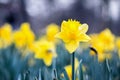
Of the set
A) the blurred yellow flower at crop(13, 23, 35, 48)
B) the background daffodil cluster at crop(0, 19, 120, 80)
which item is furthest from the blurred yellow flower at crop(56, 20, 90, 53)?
the blurred yellow flower at crop(13, 23, 35, 48)

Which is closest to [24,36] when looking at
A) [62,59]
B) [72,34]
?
[62,59]

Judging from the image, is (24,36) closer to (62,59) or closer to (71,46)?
(62,59)

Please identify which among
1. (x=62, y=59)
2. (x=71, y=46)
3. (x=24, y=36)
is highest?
(x=24, y=36)

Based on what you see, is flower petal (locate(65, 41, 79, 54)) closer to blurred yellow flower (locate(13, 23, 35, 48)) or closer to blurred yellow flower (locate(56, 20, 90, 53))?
blurred yellow flower (locate(56, 20, 90, 53))

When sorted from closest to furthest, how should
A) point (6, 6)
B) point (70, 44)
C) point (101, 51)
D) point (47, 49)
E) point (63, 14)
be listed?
point (70, 44), point (47, 49), point (101, 51), point (6, 6), point (63, 14)

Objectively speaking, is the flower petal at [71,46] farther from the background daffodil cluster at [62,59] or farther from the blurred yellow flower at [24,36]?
the blurred yellow flower at [24,36]

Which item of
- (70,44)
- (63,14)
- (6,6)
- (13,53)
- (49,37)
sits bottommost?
(70,44)

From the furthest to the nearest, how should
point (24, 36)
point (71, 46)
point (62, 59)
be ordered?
point (24, 36), point (62, 59), point (71, 46)

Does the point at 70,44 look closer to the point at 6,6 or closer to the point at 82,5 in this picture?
the point at 6,6

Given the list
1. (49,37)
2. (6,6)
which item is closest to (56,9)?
(6,6)

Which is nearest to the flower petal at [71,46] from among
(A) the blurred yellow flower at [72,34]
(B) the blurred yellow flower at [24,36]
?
(A) the blurred yellow flower at [72,34]
